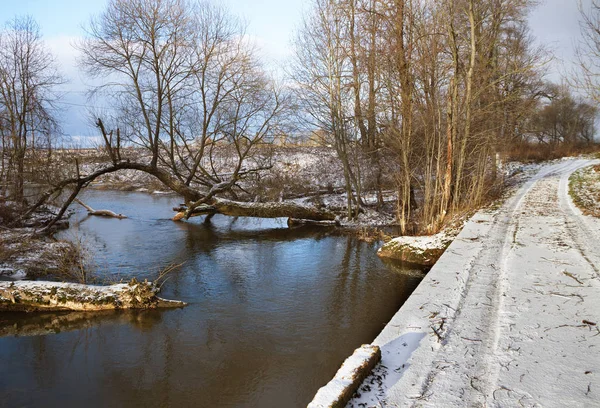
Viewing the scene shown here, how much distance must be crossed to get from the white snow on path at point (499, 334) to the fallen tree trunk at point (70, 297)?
4647 millimetres

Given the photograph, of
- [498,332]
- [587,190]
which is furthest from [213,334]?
[587,190]

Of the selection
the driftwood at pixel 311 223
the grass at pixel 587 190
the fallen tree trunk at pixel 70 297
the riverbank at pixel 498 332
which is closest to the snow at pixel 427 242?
the riverbank at pixel 498 332

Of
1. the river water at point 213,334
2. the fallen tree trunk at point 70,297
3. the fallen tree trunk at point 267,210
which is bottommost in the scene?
the river water at point 213,334

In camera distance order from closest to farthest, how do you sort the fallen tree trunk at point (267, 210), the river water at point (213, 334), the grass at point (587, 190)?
the river water at point (213, 334)
the grass at point (587, 190)
the fallen tree trunk at point (267, 210)

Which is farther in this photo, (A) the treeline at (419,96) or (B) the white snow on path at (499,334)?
(A) the treeline at (419,96)

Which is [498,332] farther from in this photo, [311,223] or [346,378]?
[311,223]

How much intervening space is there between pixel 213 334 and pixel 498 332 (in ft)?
13.2

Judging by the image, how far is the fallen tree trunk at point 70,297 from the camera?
23.0ft

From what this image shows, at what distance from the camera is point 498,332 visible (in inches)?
170

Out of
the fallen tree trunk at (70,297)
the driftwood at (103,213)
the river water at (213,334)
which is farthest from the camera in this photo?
the driftwood at (103,213)

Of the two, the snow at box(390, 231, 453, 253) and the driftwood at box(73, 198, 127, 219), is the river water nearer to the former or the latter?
the snow at box(390, 231, 453, 253)

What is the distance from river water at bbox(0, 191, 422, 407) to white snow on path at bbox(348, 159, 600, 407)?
1316mm

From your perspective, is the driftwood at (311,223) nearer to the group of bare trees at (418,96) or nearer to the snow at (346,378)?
the group of bare trees at (418,96)

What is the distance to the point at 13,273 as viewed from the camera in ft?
28.6
